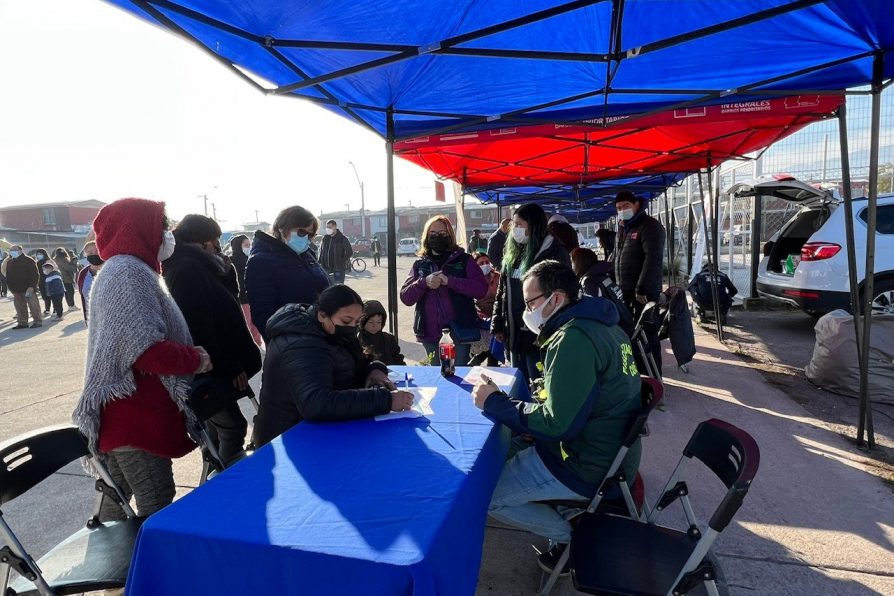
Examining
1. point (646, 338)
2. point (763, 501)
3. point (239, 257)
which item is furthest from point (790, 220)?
point (239, 257)

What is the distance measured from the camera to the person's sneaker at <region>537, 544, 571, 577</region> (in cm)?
224

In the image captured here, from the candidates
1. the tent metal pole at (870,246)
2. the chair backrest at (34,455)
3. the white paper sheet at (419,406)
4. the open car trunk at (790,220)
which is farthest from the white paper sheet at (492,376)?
the open car trunk at (790,220)

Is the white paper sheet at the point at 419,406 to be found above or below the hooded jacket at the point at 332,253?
below

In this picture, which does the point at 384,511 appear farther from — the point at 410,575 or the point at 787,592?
the point at 787,592

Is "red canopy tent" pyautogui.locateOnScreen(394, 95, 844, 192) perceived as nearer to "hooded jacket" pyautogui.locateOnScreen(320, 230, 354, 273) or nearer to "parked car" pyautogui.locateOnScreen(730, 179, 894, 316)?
"parked car" pyautogui.locateOnScreen(730, 179, 894, 316)

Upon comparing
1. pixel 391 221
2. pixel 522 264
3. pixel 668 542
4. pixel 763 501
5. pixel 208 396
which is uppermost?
pixel 391 221

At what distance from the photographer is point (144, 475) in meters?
2.04

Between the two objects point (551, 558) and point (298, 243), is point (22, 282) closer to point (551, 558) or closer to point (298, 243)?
point (298, 243)

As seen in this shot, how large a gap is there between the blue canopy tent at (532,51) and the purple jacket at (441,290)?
280 millimetres

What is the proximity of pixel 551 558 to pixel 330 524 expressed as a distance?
1.32m

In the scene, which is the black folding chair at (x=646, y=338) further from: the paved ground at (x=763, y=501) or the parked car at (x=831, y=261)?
the parked car at (x=831, y=261)

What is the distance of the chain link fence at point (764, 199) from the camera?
32.0ft

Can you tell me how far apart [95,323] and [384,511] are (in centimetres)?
132

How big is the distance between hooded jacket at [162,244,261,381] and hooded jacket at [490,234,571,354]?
1.95 meters
